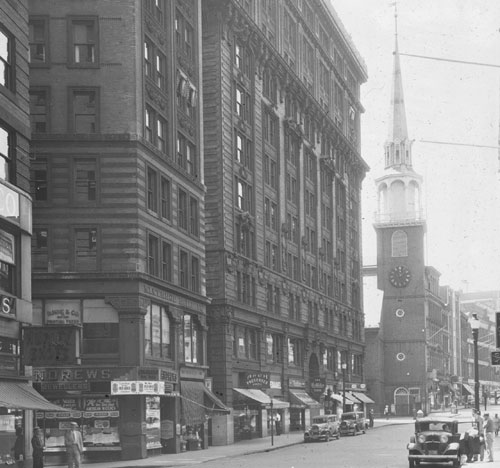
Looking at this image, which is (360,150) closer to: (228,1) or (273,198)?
(273,198)

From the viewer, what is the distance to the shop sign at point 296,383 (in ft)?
271

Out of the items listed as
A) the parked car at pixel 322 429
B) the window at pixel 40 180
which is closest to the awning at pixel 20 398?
the window at pixel 40 180

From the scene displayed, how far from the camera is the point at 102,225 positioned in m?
50.7

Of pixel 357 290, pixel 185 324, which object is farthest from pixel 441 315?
pixel 185 324

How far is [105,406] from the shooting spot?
49906 millimetres

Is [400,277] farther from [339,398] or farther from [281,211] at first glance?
[281,211]

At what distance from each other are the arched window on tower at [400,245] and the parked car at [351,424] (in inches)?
2579

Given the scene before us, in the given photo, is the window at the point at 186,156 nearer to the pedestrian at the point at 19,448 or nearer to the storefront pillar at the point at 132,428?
the storefront pillar at the point at 132,428

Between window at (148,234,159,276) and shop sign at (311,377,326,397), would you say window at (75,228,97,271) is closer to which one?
window at (148,234,159,276)

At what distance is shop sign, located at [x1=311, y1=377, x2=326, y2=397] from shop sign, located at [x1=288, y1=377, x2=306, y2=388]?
7.10ft

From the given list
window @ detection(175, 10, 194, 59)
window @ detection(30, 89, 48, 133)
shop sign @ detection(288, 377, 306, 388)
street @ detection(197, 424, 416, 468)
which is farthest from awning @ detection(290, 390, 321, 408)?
window @ detection(30, 89, 48, 133)

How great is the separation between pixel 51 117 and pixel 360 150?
6929 cm

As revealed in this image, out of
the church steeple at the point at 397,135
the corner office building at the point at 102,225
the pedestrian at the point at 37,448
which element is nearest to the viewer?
the pedestrian at the point at 37,448

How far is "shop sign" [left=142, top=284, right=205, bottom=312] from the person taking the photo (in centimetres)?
5173
